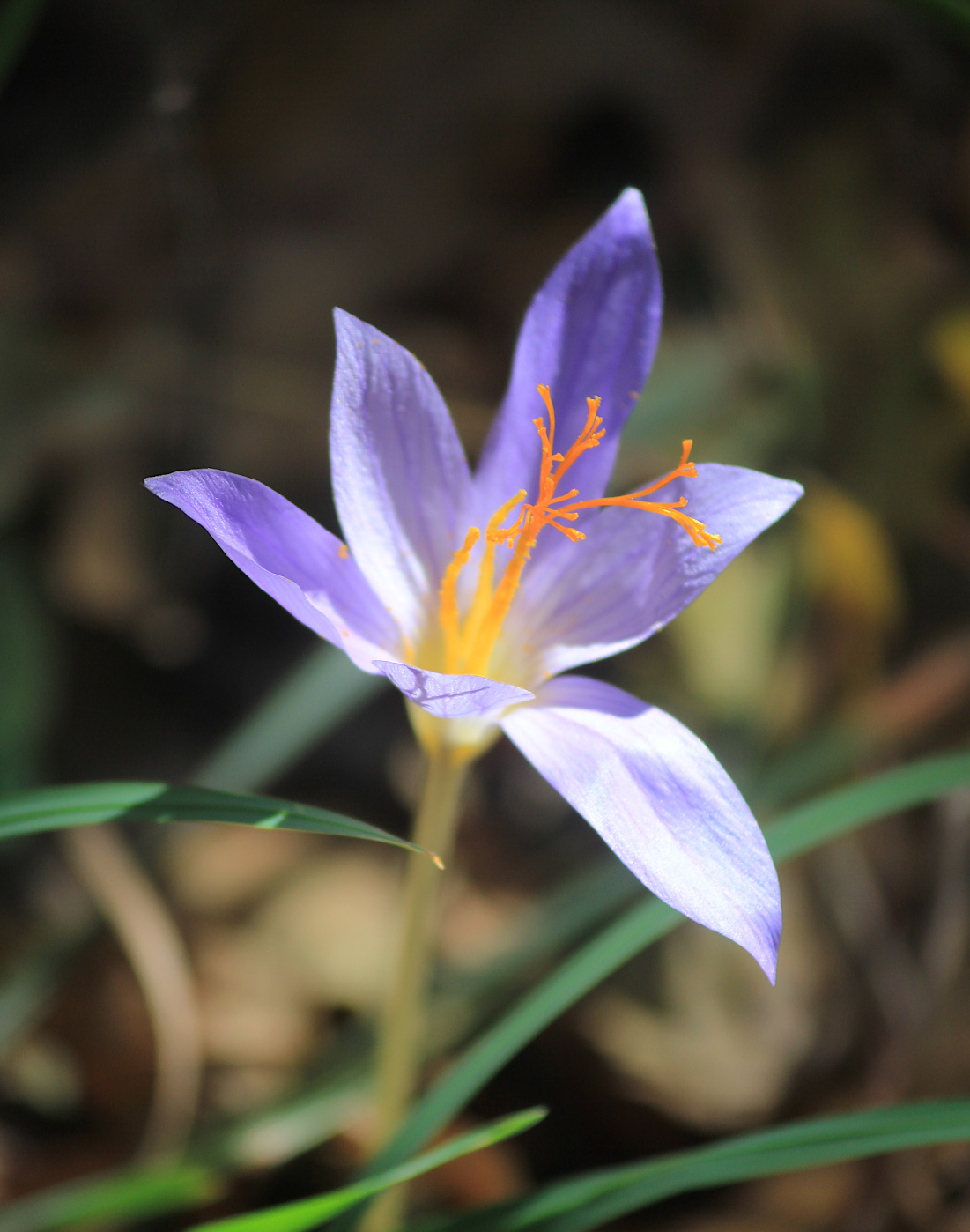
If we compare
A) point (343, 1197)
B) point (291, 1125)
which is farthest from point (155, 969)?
point (343, 1197)

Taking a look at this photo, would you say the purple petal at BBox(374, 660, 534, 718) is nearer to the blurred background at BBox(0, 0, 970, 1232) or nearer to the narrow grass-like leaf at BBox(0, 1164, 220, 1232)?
the blurred background at BBox(0, 0, 970, 1232)

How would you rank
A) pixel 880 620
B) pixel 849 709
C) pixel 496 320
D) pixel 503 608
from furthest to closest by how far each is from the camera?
pixel 496 320 → pixel 880 620 → pixel 849 709 → pixel 503 608

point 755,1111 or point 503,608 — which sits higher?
point 503,608

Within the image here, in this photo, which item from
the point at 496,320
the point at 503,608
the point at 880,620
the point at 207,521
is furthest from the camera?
the point at 496,320

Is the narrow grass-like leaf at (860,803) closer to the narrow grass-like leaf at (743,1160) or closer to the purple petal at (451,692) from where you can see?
the narrow grass-like leaf at (743,1160)

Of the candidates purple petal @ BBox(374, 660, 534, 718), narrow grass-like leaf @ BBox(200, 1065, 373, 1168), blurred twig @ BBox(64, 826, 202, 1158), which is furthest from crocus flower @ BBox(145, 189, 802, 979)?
blurred twig @ BBox(64, 826, 202, 1158)

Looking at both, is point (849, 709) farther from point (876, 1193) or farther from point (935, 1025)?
point (876, 1193)

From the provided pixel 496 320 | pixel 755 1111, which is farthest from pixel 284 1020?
pixel 496 320
